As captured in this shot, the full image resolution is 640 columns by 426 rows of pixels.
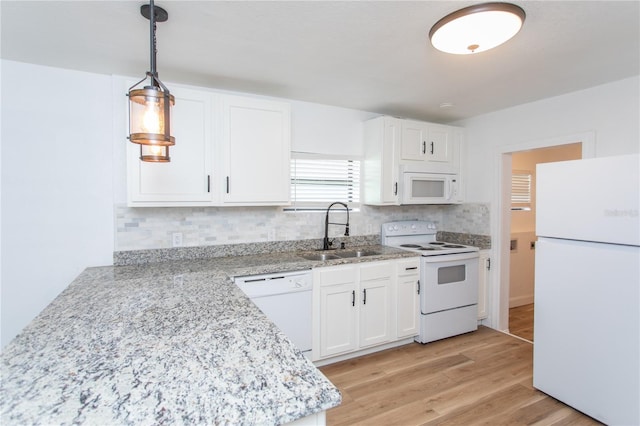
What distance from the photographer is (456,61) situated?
2145mm

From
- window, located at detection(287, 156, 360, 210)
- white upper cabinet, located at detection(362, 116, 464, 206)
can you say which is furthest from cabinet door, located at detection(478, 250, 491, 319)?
window, located at detection(287, 156, 360, 210)

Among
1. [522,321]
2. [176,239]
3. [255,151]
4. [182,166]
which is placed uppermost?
[255,151]

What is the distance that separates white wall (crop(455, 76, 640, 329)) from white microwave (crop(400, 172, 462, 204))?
0.85 ft

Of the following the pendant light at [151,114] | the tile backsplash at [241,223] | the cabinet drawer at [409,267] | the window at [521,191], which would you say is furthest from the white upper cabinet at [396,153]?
the pendant light at [151,114]

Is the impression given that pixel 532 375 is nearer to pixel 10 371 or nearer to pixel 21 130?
pixel 10 371

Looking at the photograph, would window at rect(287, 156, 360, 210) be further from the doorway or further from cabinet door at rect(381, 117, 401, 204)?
the doorway

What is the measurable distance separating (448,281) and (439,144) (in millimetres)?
1462

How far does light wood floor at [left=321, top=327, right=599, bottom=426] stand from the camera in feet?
6.74

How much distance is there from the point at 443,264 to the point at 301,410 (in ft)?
8.73

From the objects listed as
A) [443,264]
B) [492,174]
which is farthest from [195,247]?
[492,174]

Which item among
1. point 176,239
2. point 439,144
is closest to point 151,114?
point 176,239

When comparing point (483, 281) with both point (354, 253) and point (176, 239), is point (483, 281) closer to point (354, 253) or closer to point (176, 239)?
point (354, 253)

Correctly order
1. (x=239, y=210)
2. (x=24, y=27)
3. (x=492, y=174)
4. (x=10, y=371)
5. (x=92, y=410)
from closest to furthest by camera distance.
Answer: (x=92, y=410), (x=10, y=371), (x=24, y=27), (x=239, y=210), (x=492, y=174)

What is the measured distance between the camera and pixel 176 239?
8.54 feet
